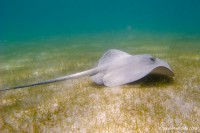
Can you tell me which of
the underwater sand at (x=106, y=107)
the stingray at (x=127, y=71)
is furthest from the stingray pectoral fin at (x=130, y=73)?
the underwater sand at (x=106, y=107)

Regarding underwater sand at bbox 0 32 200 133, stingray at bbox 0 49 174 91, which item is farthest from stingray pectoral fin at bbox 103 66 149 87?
underwater sand at bbox 0 32 200 133

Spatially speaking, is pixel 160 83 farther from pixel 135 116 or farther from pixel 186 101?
pixel 135 116

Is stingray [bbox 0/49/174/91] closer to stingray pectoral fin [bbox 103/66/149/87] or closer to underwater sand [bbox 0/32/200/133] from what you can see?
stingray pectoral fin [bbox 103/66/149/87]

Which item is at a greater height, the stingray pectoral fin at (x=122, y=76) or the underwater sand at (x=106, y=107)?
the stingray pectoral fin at (x=122, y=76)

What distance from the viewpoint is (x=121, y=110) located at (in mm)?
4055

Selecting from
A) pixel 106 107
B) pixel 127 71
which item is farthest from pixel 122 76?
pixel 106 107

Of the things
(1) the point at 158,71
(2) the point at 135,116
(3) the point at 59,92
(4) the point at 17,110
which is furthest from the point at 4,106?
(1) the point at 158,71

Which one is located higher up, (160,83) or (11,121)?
(160,83)

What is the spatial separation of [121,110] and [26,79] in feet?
15.3

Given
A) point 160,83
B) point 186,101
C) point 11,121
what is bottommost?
point 11,121

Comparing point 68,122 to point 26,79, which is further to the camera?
point 26,79

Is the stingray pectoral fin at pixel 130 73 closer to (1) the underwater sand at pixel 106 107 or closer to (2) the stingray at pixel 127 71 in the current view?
(2) the stingray at pixel 127 71

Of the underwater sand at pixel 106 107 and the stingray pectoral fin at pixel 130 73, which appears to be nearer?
the underwater sand at pixel 106 107

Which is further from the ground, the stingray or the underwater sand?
the stingray
